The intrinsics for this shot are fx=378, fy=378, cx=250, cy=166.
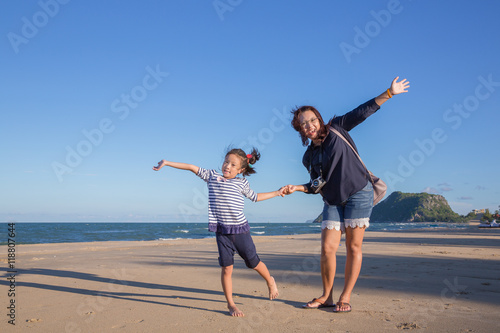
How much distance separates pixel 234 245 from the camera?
3604mm

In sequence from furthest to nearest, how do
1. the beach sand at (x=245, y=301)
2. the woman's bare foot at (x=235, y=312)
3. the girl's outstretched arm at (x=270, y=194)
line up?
the girl's outstretched arm at (x=270, y=194)
the woman's bare foot at (x=235, y=312)
the beach sand at (x=245, y=301)

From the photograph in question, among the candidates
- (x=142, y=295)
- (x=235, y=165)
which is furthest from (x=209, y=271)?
(x=235, y=165)

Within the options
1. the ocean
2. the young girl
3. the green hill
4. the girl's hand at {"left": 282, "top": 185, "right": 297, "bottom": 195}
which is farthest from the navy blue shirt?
the green hill

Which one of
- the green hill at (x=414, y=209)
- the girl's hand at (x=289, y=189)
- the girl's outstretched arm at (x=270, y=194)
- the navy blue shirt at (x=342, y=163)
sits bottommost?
the green hill at (x=414, y=209)

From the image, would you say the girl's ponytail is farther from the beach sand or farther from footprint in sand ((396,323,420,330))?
footprint in sand ((396,323,420,330))

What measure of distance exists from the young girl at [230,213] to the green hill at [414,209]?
13169cm

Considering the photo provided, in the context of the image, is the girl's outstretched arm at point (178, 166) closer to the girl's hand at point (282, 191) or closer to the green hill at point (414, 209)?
the girl's hand at point (282, 191)

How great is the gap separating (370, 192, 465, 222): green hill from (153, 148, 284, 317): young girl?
132 meters

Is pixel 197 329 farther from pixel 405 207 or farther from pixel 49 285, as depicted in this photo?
pixel 405 207

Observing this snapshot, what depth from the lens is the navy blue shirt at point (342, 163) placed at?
11.6 feet

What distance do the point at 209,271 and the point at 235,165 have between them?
2730mm

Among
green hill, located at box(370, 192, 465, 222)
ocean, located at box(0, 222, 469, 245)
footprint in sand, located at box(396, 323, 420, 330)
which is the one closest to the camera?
footprint in sand, located at box(396, 323, 420, 330)

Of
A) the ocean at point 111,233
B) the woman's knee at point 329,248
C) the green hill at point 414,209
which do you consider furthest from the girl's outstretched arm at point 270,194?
the green hill at point 414,209

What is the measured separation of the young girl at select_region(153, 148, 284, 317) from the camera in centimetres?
358
